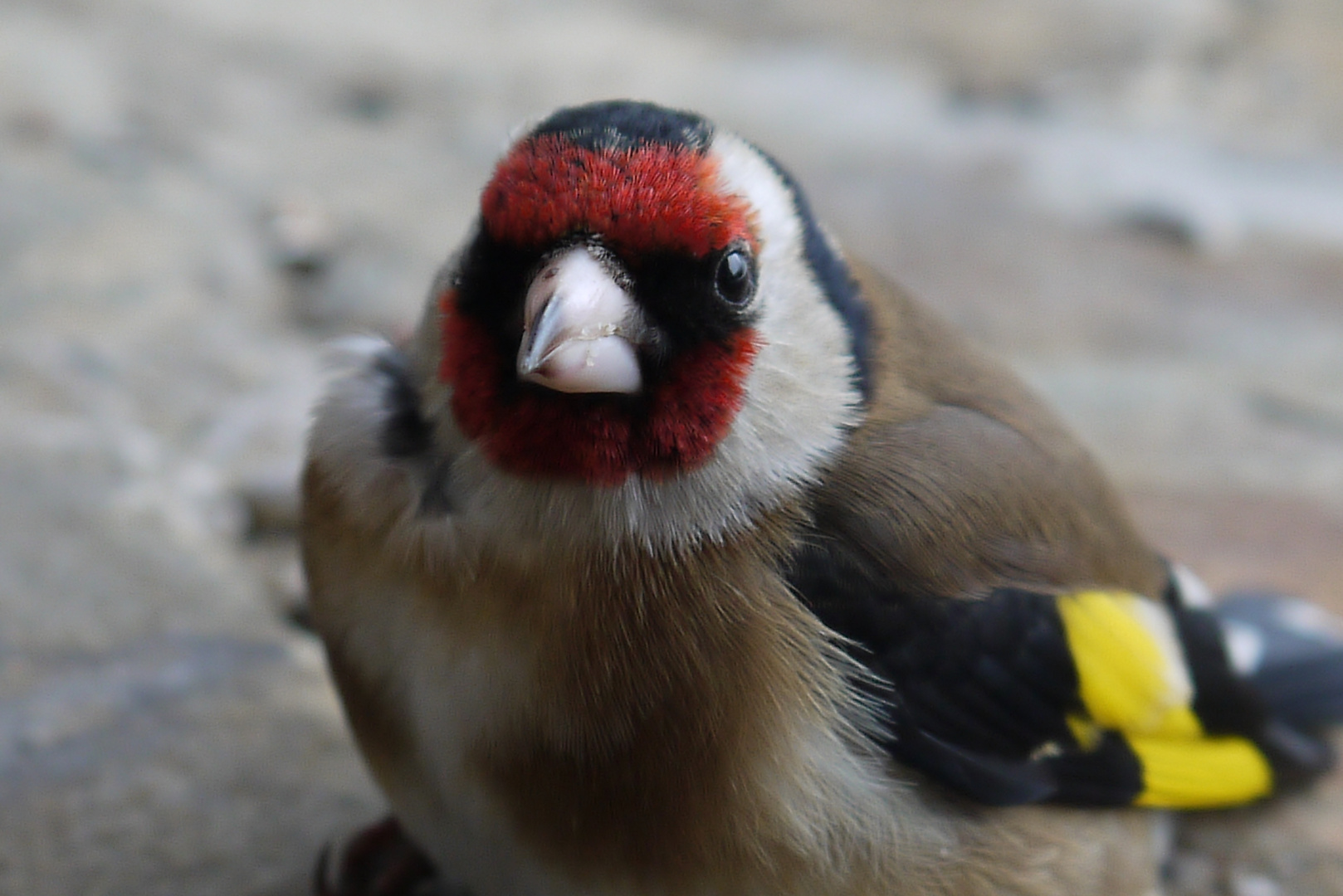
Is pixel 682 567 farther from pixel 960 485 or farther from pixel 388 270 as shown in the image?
pixel 388 270

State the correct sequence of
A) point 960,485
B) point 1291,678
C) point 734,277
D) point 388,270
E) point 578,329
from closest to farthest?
point 578,329, point 734,277, point 960,485, point 1291,678, point 388,270

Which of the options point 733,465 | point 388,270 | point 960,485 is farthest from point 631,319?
point 388,270

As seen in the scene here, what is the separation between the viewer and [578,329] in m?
1.12

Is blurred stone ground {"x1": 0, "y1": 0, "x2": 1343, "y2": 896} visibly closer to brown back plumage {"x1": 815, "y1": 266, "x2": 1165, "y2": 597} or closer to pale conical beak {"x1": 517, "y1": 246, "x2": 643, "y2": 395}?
brown back plumage {"x1": 815, "y1": 266, "x2": 1165, "y2": 597}

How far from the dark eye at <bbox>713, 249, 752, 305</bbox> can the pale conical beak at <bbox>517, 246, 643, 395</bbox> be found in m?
0.09

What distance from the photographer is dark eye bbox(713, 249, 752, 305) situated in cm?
123

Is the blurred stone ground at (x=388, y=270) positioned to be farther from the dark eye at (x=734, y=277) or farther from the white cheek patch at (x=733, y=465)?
the dark eye at (x=734, y=277)

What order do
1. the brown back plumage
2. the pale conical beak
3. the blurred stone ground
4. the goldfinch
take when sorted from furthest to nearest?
the blurred stone ground
the brown back plumage
the goldfinch
the pale conical beak

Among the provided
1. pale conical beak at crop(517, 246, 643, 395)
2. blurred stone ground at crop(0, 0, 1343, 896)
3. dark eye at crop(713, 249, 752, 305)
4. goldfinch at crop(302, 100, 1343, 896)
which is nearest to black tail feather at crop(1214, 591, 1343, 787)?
blurred stone ground at crop(0, 0, 1343, 896)

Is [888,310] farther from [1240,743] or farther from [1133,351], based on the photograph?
[1133,351]

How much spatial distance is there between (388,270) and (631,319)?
5.87 ft

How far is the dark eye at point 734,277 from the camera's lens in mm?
1233


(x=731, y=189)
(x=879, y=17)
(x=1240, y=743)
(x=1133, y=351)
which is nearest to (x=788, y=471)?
(x=731, y=189)

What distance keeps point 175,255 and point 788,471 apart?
1.81 meters
